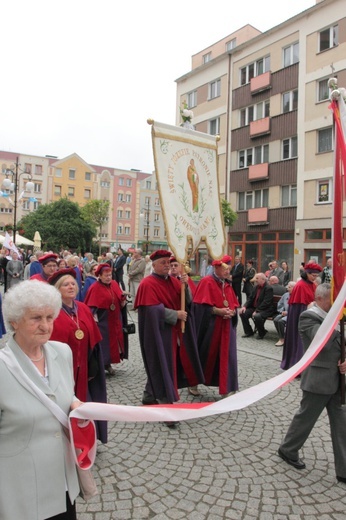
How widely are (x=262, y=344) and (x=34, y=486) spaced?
26.1 feet

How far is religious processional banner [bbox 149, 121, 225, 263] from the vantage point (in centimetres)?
472

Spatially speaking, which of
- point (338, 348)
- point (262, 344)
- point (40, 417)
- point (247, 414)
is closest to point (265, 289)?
point (262, 344)

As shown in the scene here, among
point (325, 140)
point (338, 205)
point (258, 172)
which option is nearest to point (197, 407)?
point (338, 205)

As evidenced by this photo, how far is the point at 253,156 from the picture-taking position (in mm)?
26406

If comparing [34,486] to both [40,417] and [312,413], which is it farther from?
[312,413]

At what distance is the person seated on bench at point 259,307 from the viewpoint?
32.6ft

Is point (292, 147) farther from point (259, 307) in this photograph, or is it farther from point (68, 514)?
point (68, 514)

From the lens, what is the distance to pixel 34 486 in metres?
1.99

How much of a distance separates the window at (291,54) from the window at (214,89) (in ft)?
18.1

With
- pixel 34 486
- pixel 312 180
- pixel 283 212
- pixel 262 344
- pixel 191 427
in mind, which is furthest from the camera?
pixel 283 212

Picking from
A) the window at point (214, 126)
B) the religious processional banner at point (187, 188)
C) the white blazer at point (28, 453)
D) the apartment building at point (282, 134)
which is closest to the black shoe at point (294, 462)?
the religious processional banner at point (187, 188)

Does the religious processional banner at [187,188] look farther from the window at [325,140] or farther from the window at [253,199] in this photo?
the window at [253,199]

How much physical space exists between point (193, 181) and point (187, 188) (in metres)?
0.14

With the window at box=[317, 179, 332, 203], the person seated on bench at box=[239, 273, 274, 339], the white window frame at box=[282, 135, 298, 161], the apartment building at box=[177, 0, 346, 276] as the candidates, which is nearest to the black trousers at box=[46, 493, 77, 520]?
the person seated on bench at box=[239, 273, 274, 339]
